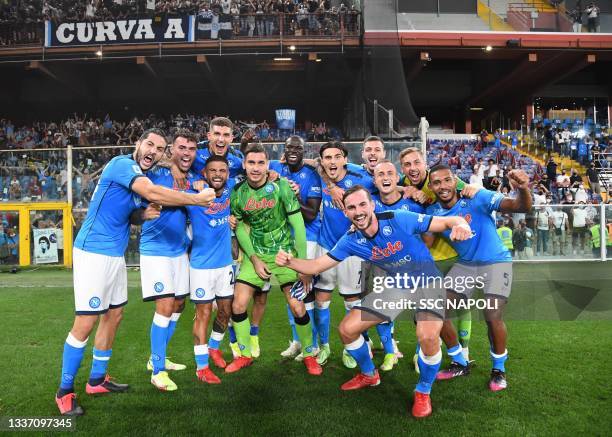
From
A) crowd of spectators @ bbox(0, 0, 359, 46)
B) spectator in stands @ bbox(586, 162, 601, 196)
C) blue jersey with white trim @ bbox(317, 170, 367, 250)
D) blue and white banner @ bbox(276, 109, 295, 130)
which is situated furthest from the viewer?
blue and white banner @ bbox(276, 109, 295, 130)

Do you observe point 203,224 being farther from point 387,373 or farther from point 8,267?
point 8,267

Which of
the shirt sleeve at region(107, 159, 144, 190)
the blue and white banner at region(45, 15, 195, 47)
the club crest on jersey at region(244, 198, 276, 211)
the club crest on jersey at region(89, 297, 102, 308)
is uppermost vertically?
the blue and white banner at region(45, 15, 195, 47)

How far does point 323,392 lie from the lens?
13.7 ft

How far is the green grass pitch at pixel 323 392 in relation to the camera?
347cm

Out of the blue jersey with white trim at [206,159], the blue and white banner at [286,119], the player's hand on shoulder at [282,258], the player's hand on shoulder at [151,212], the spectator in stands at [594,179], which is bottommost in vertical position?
the player's hand on shoulder at [282,258]

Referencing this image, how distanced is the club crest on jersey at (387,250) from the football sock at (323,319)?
1481 millimetres

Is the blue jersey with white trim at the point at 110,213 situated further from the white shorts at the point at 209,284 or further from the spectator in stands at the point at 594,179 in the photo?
the spectator in stands at the point at 594,179

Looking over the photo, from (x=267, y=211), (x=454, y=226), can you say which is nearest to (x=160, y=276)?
(x=267, y=211)

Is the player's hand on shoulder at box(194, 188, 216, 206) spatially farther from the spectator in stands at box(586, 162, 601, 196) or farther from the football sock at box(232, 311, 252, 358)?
the spectator in stands at box(586, 162, 601, 196)

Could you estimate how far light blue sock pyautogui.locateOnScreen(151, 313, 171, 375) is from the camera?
439cm

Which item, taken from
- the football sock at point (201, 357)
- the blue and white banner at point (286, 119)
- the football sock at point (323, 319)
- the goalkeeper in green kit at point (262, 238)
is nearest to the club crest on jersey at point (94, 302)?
the football sock at point (201, 357)

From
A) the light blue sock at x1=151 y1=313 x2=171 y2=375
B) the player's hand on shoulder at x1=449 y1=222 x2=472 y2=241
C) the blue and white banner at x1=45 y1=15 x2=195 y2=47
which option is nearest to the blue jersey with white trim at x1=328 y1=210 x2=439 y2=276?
the player's hand on shoulder at x1=449 y1=222 x2=472 y2=241

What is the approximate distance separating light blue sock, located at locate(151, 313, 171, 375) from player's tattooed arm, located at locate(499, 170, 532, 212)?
3.13 m

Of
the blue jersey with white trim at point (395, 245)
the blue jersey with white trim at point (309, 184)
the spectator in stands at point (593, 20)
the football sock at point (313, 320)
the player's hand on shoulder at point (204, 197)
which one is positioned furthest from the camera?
the spectator in stands at point (593, 20)
